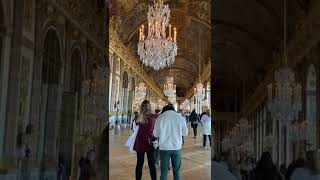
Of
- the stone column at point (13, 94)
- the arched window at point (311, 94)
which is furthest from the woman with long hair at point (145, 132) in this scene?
the stone column at point (13, 94)

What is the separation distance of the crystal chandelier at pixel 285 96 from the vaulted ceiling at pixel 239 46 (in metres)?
0.21

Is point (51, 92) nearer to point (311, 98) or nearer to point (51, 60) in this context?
point (51, 60)

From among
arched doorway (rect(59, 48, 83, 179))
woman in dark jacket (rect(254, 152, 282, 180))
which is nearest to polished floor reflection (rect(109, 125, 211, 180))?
arched doorway (rect(59, 48, 83, 179))

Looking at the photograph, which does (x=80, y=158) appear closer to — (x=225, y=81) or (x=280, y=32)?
(x=225, y=81)

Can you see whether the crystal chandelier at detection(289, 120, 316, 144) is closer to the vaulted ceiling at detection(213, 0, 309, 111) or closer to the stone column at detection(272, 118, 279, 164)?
the stone column at detection(272, 118, 279, 164)

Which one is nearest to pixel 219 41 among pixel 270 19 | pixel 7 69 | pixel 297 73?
pixel 270 19

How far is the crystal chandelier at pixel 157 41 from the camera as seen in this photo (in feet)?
57.2

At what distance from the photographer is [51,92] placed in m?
4.20

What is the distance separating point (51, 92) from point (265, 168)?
2.75 metres

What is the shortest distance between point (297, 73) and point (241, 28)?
0.98 meters

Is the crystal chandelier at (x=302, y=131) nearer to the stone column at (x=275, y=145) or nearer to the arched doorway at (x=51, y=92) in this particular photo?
the stone column at (x=275, y=145)

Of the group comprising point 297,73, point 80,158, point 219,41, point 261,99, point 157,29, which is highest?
point 157,29

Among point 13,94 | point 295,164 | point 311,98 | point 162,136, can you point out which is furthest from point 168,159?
point 13,94

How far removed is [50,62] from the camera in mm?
4137
